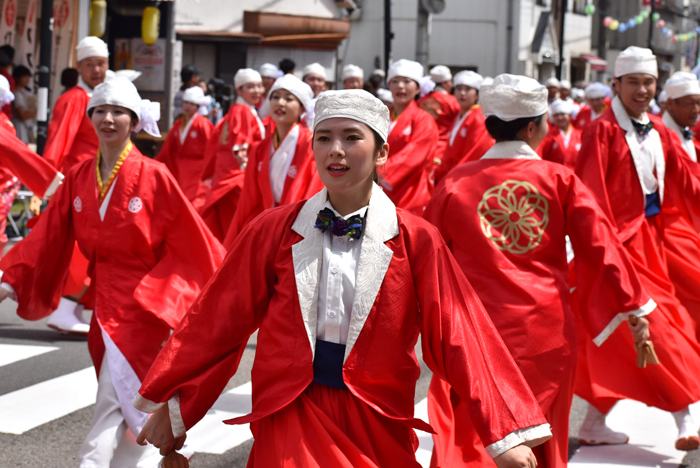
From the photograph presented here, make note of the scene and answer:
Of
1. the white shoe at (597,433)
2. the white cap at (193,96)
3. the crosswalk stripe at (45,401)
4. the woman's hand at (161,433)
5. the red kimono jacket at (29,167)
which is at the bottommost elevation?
the crosswalk stripe at (45,401)

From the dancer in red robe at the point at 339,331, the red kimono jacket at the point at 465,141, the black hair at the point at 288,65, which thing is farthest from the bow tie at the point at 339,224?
the black hair at the point at 288,65

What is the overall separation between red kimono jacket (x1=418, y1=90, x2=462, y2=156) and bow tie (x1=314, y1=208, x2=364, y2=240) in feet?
36.7

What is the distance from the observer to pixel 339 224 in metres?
2.94

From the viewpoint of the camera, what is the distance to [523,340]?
13.5 ft

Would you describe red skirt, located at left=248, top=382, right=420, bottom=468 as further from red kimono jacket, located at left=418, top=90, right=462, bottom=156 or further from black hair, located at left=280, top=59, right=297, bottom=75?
black hair, located at left=280, top=59, right=297, bottom=75

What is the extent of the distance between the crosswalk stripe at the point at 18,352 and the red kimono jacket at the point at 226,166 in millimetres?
2054

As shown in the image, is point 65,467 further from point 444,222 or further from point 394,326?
point 394,326

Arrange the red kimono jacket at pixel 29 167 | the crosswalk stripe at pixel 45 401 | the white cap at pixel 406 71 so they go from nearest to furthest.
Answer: the crosswalk stripe at pixel 45 401
the red kimono jacket at pixel 29 167
the white cap at pixel 406 71

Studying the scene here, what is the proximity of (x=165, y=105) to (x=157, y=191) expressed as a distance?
12143 mm

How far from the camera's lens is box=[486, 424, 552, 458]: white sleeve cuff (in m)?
2.71

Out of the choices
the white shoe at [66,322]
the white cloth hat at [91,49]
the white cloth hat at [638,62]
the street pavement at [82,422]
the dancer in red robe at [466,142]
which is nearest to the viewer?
A: the street pavement at [82,422]

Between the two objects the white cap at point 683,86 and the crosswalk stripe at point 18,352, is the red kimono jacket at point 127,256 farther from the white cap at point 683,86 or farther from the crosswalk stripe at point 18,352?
the white cap at point 683,86

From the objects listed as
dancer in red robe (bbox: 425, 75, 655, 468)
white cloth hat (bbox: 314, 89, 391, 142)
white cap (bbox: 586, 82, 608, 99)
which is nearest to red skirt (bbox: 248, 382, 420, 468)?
→ white cloth hat (bbox: 314, 89, 391, 142)

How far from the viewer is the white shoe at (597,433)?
5406mm
